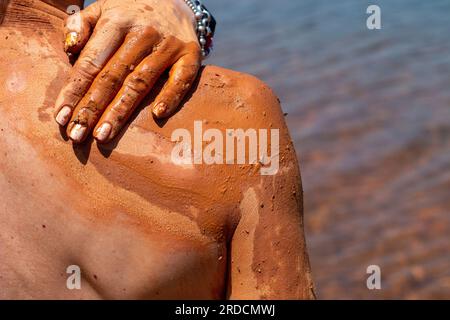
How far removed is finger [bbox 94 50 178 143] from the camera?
1.75m

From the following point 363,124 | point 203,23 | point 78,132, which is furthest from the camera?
point 363,124

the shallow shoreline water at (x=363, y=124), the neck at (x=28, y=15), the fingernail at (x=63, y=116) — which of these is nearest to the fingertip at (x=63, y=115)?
the fingernail at (x=63, y=116)

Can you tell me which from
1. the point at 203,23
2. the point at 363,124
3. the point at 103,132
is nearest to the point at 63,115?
the point at 103,132

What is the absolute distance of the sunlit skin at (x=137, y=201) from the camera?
5.78ft

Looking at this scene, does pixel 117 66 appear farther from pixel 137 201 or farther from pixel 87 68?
pixel 137 201

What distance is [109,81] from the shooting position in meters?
1.80

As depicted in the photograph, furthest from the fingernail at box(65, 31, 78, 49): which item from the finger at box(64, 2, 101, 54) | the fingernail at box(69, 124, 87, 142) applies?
the fingernail at box(69, 124, 87, 142)

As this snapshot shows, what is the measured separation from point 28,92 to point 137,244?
1.58ft

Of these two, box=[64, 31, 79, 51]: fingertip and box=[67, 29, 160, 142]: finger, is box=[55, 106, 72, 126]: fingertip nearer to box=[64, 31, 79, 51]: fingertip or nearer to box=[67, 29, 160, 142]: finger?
box=[67, 29, 160, 142]: finger

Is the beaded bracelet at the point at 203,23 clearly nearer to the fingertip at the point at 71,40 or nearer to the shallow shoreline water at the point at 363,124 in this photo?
the fingertip at the point at 71,40

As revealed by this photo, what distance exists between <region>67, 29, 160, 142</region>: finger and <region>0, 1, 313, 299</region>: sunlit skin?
0.17 ft

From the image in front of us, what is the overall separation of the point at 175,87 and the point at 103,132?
22 centimetres

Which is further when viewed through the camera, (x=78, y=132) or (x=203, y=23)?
(x=203, y=23)
